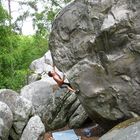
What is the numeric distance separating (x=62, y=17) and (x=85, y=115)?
156 inches

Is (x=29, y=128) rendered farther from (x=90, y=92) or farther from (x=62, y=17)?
(x=62, y=17)

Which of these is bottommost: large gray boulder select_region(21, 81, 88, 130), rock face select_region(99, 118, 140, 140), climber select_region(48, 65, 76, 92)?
large gray boulder select_region(21, 81, 88, 130)

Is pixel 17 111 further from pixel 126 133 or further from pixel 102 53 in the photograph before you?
pixel 126 133

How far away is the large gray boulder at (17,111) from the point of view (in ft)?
35.7

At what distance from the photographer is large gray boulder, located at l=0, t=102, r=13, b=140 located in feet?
33.4

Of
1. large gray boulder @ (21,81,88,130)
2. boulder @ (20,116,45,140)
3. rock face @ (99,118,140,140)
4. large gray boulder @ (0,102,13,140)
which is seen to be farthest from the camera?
large gray boulder @ (21,81,88,130)

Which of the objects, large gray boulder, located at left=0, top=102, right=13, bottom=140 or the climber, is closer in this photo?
large gray boulder, located at left=0, top=102, right=13, bottom=140

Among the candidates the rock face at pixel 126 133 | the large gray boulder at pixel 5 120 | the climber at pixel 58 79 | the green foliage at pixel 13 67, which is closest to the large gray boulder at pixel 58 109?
the climber at pixel 58 79

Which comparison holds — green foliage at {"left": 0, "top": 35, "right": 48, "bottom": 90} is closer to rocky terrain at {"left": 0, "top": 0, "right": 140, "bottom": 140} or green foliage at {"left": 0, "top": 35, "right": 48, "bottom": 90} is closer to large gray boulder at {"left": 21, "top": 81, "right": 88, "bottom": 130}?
large gray boulder at {"left": 21, "top": 81, "right": 88, "bottom": 130}

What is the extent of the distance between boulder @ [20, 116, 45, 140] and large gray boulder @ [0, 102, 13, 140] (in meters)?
0.58

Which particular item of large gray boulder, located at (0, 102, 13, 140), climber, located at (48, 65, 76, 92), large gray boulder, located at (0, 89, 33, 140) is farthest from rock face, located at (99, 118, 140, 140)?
large gray boulder, located at (0, 89, 33, 140)

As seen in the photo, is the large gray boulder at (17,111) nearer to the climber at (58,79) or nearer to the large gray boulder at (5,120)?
the large gray boulder at (5,120)

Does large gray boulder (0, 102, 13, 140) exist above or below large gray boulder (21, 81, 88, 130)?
above

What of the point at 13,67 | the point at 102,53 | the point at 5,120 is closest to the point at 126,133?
the point at 102,53
